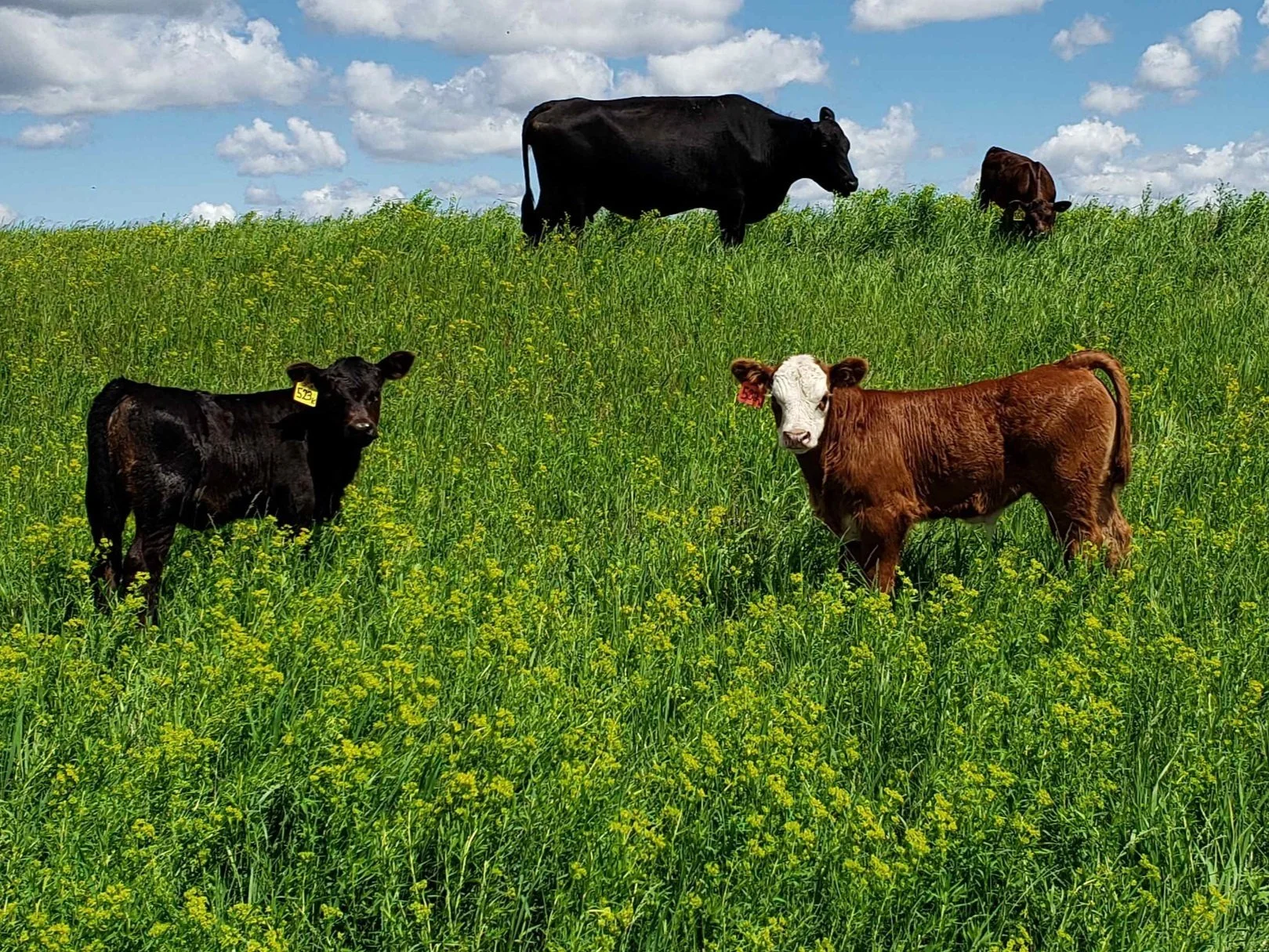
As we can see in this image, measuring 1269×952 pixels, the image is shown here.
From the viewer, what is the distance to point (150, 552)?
6000 mm

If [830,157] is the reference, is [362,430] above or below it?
below

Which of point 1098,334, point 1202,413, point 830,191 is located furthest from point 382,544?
point 830,191

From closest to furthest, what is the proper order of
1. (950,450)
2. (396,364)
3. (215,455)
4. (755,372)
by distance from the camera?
(215,455), (950,450), (755,372), (396,364)

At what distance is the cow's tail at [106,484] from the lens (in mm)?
5945

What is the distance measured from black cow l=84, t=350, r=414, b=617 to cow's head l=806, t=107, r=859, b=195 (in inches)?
406

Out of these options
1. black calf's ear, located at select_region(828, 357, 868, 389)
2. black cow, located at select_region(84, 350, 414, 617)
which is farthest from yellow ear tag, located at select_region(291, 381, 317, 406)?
black calf's ear, located at select_region(828, 357, 868, 389)

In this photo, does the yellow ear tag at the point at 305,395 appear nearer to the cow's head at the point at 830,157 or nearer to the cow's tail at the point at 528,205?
the cow's tail at the point at 528,205

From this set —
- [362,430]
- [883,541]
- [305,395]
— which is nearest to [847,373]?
[883,541]

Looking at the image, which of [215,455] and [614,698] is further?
[215,455]

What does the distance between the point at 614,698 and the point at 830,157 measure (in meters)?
13.2

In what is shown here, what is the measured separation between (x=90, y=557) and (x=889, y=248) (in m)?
11.3

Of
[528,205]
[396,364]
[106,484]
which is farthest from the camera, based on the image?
[528,205]

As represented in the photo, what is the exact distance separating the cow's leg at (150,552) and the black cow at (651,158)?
8.63m

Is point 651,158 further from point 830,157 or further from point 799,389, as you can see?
point 799,389
